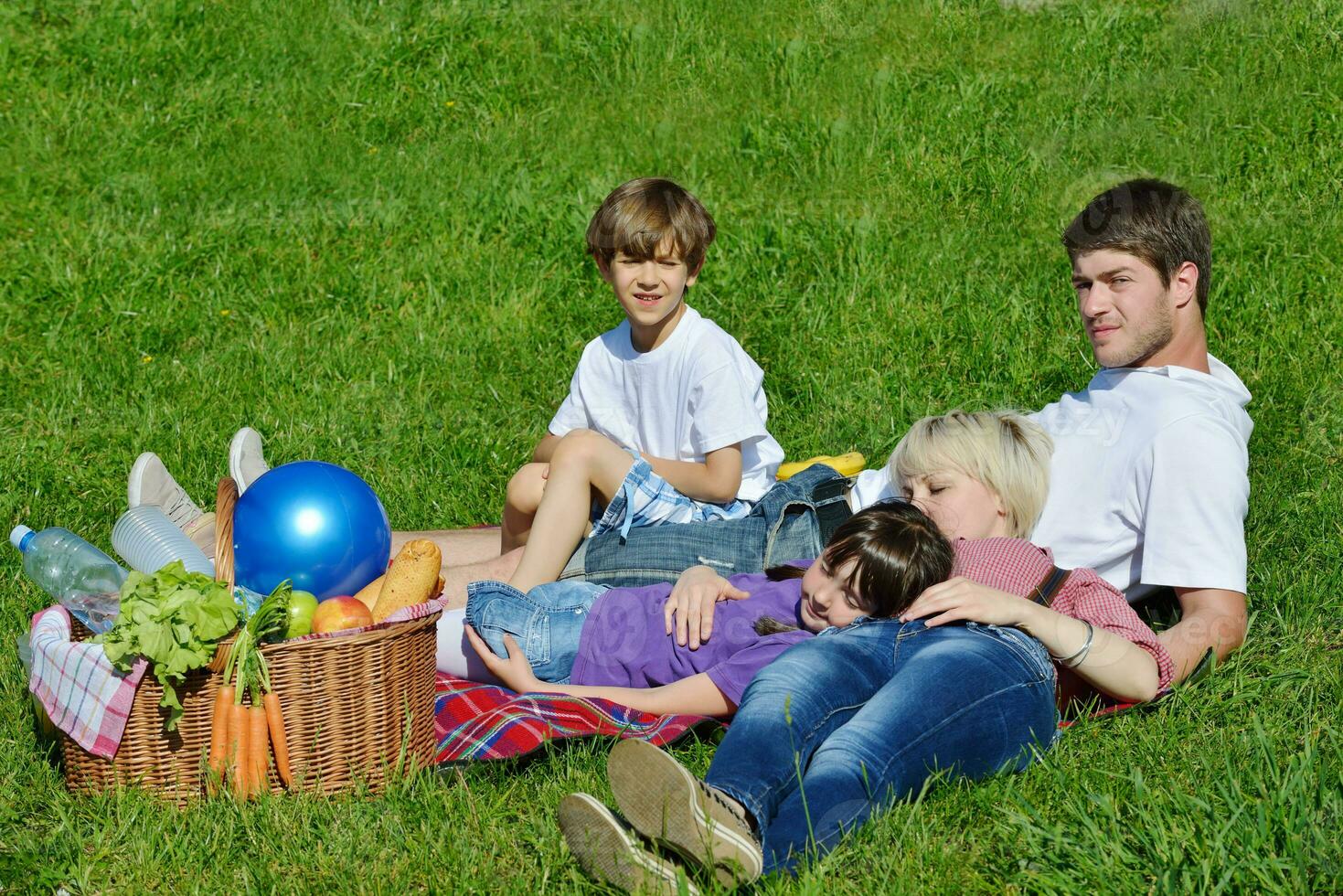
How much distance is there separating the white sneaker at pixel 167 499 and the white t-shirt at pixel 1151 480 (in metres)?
2.46

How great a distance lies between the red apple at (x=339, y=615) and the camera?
3.58 m

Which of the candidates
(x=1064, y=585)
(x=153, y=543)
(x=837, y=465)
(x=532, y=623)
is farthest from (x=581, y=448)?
(x=1064, y=585)

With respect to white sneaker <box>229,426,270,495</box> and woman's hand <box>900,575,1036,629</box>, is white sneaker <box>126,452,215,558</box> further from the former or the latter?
woman's hand <box>900,575,1036,629</box>

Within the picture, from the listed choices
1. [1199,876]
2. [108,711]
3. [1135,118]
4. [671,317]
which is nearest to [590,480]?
[671,317]

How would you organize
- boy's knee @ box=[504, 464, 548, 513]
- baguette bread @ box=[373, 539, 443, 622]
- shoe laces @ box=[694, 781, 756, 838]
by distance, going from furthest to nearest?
boy's knee @ box=[504, 464, 548, 513], baguette bread @ box=[373, 539, 443, 622], shoe laces @ box=[694, 781, 756, 838]

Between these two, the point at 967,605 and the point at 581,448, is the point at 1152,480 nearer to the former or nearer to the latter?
the point at 967,605

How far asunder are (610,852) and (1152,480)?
2.11 metres

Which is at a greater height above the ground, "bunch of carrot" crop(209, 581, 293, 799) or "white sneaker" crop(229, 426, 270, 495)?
"white sneaker" crop(229, 426, 270, 495)

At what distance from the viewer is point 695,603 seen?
3793 mm

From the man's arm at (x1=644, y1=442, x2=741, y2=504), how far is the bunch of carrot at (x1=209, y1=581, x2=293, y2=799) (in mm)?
1796

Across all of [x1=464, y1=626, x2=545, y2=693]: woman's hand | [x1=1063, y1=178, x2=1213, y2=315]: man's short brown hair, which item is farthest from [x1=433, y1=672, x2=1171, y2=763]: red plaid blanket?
[x1=1063, y1=178, x2=1213, y2=315]: man's short brown hair

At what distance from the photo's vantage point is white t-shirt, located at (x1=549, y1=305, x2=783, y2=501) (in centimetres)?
478

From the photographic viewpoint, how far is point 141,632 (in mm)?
3053

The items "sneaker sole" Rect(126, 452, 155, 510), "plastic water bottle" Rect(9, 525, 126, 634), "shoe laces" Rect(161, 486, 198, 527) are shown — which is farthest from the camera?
"shoe laces" Rect(161, 486, 198, 527)
